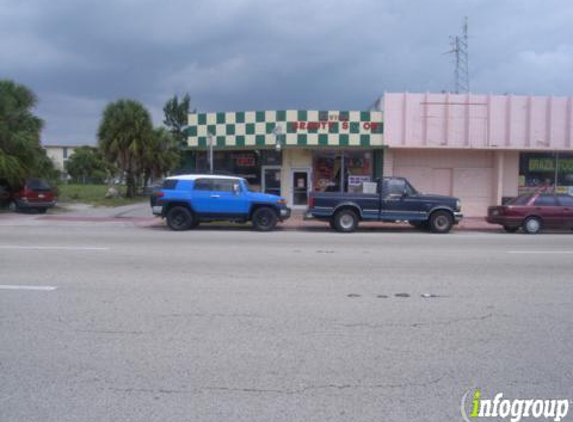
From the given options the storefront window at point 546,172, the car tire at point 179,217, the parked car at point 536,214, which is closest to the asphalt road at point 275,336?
the car tire at point 179,217

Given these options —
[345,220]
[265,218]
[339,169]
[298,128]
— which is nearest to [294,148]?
[298,128]

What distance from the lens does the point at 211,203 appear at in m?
15.9

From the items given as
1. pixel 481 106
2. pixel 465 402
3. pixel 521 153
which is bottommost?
pixel 465 402

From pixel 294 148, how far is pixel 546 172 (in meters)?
11.3

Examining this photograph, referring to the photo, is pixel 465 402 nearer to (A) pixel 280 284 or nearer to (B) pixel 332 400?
(B) pixel 332 400

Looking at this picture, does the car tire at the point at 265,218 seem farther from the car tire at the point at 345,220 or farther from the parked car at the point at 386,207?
the car tire at the point at 345,220

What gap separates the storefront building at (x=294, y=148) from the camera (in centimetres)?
2062

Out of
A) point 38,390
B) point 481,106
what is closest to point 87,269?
point 38,390

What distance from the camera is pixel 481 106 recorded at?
66.6 ft

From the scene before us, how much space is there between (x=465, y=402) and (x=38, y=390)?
333 centimetres

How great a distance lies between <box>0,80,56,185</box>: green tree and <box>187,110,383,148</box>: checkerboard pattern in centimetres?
859

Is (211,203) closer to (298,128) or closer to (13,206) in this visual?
(298,128)

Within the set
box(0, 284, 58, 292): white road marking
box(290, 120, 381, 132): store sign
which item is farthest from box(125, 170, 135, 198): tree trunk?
box(0, 284, 58, 292): white road marking

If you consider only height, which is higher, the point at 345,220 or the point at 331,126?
the point at 331,126
